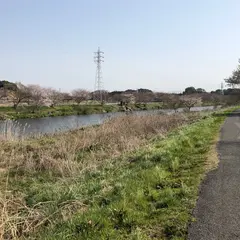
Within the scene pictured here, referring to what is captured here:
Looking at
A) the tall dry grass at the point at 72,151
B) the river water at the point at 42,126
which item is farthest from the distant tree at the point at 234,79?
the tall dry grass at the point at 72,151

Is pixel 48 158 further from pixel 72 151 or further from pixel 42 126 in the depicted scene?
pixel 42 126

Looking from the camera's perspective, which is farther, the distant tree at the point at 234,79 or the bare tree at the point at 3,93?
the bare tree at the point at 3,93

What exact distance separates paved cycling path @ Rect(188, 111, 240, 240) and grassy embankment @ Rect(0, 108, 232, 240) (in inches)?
7.9

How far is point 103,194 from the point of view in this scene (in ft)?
23.5

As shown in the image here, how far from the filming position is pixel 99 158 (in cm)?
1351

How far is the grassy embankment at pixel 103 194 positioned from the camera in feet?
17.1

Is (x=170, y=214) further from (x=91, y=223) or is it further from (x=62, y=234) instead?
(x=62, y=234)

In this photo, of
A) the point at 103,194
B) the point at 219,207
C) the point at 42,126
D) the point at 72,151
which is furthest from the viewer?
the point at 42,126

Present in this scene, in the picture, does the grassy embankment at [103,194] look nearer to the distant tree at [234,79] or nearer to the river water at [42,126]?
the river water at [42,126]

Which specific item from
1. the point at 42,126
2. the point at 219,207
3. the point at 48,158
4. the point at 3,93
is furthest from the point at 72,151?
the point at 3,93

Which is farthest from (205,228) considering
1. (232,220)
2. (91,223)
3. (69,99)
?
(69,99)

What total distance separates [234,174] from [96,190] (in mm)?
3523

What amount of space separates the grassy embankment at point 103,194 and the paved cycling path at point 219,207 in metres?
0.20

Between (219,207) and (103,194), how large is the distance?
2391 millimetres
